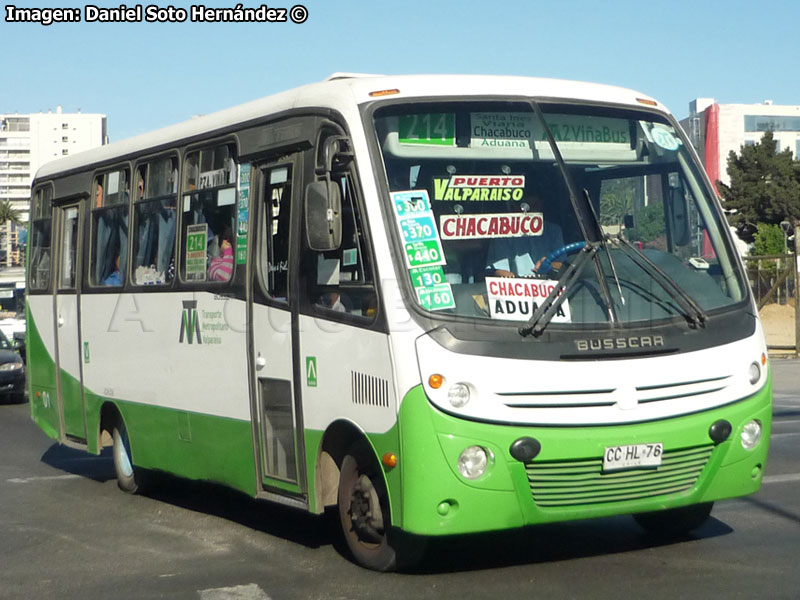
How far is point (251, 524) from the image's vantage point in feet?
31.1

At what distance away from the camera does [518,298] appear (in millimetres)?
6898

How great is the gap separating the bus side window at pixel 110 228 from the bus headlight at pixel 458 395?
5.14m

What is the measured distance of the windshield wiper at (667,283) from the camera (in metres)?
7.16

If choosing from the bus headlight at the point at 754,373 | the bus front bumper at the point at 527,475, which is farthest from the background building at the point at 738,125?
the bus front bumper at the point at 527,475

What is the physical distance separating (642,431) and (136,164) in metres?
5.72

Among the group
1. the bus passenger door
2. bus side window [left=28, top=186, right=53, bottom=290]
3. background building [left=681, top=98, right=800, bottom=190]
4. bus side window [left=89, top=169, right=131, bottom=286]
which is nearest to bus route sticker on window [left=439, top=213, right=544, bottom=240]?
bus side window [left=89, top=169, right=131, bottom=286]

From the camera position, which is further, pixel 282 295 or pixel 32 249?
pixel 32 249

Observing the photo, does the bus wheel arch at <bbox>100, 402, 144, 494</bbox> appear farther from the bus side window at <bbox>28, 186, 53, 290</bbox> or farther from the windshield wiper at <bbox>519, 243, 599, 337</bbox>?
the windshield wiper at <bbox>519, 243, 599, 337</bbox>

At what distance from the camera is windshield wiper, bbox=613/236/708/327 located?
716 cm

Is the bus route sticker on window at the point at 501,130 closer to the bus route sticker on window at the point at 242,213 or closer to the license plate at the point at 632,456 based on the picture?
the license plate at the point at 632,456

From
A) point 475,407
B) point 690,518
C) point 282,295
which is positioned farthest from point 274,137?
point 690,518

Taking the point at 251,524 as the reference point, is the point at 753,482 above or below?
above

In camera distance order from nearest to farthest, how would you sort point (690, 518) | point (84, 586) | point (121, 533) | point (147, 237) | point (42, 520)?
point (84, 586) < point (690, 518) < point (121, 533) < point (42, 520) < point (147, 237)

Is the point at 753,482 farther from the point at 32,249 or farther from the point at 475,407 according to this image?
the point at 32,249
